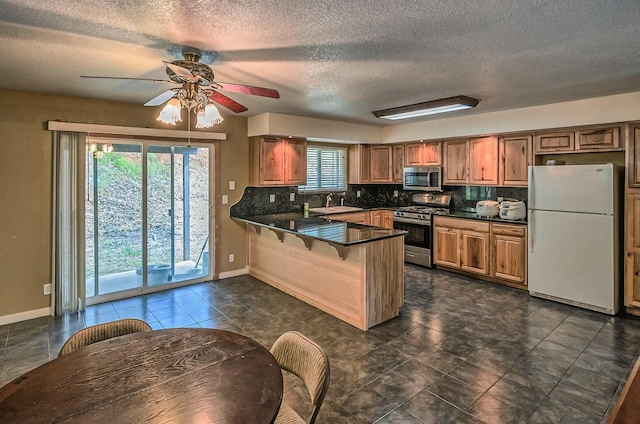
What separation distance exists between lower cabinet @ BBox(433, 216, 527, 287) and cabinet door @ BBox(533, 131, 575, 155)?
40.6 inches

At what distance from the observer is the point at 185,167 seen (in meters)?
4.90

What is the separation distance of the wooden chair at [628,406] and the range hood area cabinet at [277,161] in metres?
4.62

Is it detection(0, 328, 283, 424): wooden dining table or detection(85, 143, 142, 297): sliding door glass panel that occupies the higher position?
detection(85, 143, 142, 297): sliding door glass panel

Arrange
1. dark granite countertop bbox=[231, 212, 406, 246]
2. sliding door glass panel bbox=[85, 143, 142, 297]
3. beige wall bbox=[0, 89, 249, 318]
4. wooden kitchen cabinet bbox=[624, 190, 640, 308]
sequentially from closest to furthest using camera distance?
dark granite countertop bbox=[231, 212, 406, 246]
beige wall bbox=[0, 89, 249, 318]
wooden kitchen cabinet bbox=[624, 190, 640, 308]
sliding door glass panel bbox=[85, 143, 142, 297]

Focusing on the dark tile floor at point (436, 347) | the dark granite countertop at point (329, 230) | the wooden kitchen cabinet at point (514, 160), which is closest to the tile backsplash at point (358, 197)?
the wooden kitchen cabinet at point (514, 160)

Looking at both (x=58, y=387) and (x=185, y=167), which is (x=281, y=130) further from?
(x=58, y=387)

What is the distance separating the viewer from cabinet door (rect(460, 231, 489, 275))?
16.6ft

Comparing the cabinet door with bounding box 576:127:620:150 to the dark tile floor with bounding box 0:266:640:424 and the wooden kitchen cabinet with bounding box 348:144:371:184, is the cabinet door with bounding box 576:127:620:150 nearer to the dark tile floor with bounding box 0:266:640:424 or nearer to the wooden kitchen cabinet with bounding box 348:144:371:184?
the dark tile floor with bounding box 0:266:640:424

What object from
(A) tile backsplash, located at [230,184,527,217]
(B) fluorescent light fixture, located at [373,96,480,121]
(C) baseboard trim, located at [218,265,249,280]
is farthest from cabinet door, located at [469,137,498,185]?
(C) baseboard trim, located at [218,265,249,280]

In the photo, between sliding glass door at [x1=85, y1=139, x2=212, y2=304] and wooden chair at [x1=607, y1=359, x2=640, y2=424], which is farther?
sliding glass door at [x1=85, y1=139, x2=212, y2=304]

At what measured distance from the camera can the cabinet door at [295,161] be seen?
5.51 metres

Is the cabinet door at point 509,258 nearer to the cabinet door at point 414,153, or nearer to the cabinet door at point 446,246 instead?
the cabinet door at point 446,246

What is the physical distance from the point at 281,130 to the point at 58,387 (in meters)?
4.12

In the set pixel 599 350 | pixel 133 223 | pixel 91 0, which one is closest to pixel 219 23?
pixel 91 0
